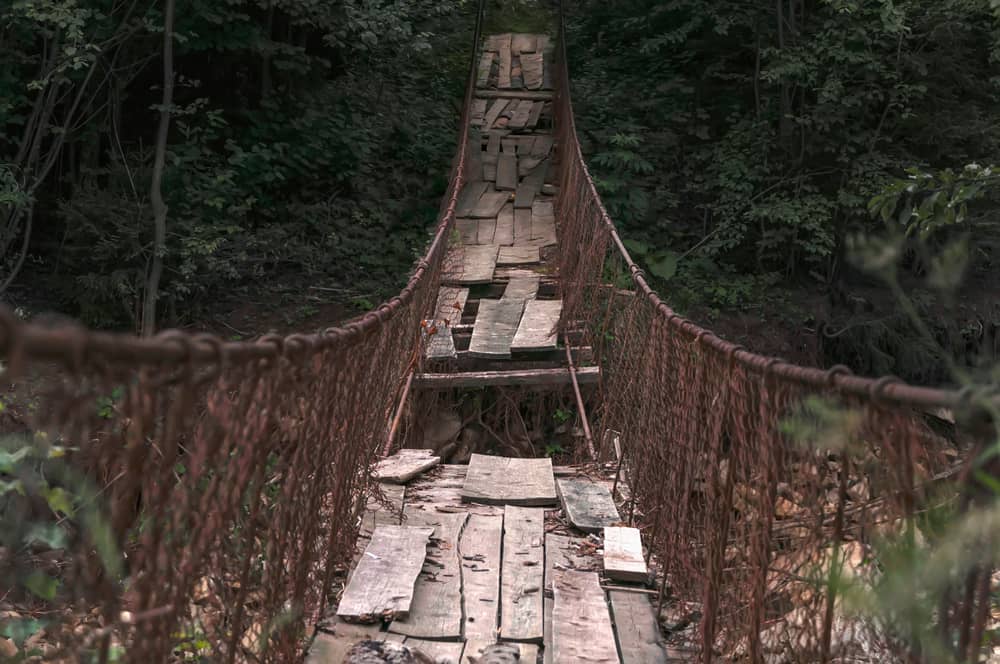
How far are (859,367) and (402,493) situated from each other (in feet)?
19.1

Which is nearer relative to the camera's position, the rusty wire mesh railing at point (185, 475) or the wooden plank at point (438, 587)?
the rusty wire mesh railing at point (185, 475)

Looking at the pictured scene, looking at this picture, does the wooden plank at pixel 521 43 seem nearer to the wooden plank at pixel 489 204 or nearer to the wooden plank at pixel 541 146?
the wooden plank at pixel 541 146

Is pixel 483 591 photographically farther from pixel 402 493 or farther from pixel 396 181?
pixel 396 181

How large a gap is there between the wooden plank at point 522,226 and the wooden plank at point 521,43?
487cm

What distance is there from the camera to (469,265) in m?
6.96

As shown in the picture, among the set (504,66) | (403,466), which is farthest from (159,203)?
(504,66)

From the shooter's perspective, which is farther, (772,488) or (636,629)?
(636,629)

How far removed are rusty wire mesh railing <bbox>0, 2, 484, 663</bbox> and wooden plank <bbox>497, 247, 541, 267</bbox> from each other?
14.7ft

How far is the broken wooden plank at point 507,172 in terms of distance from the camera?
346 inches

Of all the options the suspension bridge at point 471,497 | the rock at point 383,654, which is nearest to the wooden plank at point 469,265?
the suspension bridge at point 471,497

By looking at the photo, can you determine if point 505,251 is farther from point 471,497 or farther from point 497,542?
point 497,542

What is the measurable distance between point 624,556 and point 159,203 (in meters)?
5.80

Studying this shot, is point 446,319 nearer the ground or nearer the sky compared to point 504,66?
nearer the ground

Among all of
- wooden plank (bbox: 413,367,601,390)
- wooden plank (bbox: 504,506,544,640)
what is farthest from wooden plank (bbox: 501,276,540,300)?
wooden plank (bbox: 504,506,544,640)
